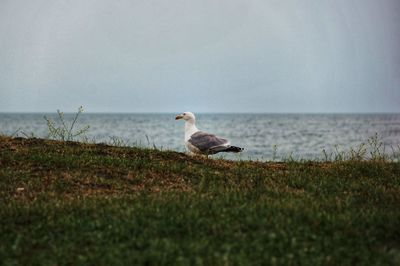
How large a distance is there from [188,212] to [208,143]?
744 centimetres

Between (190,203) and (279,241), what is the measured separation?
224 centimetres

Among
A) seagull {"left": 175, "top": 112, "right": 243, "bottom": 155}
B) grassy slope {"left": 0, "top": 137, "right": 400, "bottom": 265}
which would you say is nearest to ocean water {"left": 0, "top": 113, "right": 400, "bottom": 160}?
seagull {"left": 175, "top": 112, "right": 243, "bottom": 155}

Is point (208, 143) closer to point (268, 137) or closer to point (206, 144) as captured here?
point (206, 144)

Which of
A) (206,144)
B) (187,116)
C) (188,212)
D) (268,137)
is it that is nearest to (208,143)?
(206,144)

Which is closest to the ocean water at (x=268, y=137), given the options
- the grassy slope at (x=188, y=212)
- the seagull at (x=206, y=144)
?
the seagull at (x=206, y=144)

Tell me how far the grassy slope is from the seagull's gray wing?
191 centimetres

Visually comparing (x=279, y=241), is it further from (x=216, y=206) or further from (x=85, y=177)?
(x=85, y=177)

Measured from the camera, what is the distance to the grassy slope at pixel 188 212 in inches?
277

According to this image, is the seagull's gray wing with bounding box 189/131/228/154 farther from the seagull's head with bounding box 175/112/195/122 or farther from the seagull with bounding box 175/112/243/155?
the seagull's head with bounding box 175/112/195/122

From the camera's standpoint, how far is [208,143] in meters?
15.9

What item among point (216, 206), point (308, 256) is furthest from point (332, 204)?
point (308, 256)

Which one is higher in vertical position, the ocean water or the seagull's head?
the seagull's head

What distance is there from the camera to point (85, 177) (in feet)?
37.7

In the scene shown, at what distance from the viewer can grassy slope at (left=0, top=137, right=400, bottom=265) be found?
277 inches
